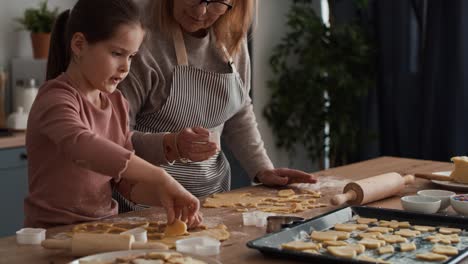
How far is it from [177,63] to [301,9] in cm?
246

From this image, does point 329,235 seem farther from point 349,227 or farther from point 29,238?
point 29,238

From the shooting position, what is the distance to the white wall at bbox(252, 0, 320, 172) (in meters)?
4.50

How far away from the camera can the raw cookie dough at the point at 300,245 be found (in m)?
1.33

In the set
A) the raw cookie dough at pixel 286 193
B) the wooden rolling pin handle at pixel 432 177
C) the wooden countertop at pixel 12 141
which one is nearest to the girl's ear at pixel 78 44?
the raw cookie dough at pixel 286 193

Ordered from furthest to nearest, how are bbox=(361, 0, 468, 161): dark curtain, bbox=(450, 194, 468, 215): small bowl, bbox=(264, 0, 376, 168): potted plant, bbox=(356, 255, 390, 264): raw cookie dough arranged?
bbox=(264, 0, 376, 168): potted plant, bbox=(361, 0, 468, 161): dark curtain, bbox=(450, 194, 468, 215): small bowl, bbox=(356, 255, 390, 264): raw cookie dough

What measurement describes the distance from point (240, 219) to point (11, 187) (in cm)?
198

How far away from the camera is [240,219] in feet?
5.45

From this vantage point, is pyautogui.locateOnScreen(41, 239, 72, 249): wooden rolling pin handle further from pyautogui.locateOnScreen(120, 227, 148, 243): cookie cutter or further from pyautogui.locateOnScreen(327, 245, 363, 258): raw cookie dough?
pyautogui.locateOnScreen(327, 245, 363, 258): raw cookie dough

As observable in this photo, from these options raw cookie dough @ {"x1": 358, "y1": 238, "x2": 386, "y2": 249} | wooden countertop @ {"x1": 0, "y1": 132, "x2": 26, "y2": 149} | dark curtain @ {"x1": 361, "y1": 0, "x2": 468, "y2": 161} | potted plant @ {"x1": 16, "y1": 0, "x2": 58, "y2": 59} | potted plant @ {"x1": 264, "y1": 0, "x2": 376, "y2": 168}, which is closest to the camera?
raw cookie dough @ {"x1": 358, "y1": 238, "x2": 386, "y2": 249}

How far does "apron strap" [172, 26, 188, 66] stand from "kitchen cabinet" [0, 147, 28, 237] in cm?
149

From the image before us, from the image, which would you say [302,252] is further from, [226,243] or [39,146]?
[39,146]

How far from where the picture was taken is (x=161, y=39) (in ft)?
6.79

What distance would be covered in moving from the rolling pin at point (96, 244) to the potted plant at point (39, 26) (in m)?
2.59

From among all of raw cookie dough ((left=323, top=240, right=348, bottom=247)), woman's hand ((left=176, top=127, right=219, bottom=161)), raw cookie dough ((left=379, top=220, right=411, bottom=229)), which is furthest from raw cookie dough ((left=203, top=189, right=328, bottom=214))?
raw cookie dough ((left=323, top=240, right=348, bottom=247))
